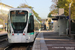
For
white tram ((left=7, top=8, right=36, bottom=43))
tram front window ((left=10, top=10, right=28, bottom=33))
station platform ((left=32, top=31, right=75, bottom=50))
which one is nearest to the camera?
station platform ((left=32, top=31, right=75, bottom=50))

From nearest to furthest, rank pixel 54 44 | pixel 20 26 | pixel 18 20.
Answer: pixel 54 44, pixel 20 26, pixel 18 20

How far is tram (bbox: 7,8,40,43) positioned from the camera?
11.5 m

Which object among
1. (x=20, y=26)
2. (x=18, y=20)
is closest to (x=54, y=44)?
(x=20, y=26)

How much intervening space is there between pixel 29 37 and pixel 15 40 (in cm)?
118

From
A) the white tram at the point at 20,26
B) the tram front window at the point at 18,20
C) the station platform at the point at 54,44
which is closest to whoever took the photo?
the station platform at the point at 54,44

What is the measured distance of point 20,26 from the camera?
11758 millimetres

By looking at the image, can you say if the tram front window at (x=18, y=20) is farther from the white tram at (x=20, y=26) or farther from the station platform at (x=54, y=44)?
the station platform at (x=54, y=44)

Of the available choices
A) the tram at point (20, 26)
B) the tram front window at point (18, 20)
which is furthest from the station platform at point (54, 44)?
the tram front window at point (18, 20)

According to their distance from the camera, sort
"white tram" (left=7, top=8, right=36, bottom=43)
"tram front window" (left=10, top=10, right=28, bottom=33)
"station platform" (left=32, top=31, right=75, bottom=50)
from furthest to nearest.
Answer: "tram front window" (left=10, top=10, right=28, bottom=33), "white tram" (left=7, top=8, right=36, bottom=43), "station platform" (left=32, top=31, right=75, bottom=50)

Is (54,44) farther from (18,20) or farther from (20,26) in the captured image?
(18,20)

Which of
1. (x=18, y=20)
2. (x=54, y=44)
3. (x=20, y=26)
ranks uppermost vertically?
(x=18, y=20)

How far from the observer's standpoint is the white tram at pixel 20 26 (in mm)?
11483

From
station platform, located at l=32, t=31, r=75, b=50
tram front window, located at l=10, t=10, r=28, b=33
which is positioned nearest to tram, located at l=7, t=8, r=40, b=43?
tram front window, located at l=10, t=10, r=28, b=33

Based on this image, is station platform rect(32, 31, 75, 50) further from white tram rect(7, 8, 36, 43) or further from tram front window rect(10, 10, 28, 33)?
tram front window rect(10, 10, 28, 33)
